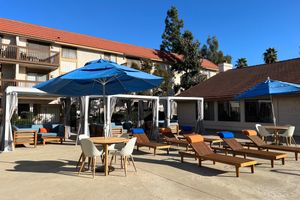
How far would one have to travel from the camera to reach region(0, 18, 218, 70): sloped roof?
23969 millimetres

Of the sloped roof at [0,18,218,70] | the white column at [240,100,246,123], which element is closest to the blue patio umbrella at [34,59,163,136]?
the white column at [240,100,246,123]

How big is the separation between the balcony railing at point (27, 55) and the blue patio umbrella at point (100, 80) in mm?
16753

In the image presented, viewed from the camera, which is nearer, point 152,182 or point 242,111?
point 152,182

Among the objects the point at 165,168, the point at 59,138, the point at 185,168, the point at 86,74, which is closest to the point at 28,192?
the point at 86,74

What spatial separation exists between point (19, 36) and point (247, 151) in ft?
73.8

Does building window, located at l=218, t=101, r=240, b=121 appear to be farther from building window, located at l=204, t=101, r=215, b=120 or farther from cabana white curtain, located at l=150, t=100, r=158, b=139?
cabana white curtain, located at l=150, t=100, r=158, b=139

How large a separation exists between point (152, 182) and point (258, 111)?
14400 mm

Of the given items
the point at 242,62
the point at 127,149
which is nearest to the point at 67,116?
the point at 127,149

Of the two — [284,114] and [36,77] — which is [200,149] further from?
[36,77]

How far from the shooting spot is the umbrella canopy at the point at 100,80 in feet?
20.8

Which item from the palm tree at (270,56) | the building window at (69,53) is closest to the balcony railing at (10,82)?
the building window at (69,53)

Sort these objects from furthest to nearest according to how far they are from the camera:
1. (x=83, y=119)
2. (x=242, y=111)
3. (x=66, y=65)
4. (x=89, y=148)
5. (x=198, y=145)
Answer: (x=66, y=65)
(x=242, y=111)
(x=83, y=119)
(x=198, y=145)
(x=89, y=148)

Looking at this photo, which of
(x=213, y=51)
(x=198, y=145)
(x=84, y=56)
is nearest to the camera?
(x=198, y=145)

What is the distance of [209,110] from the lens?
21969 mm
